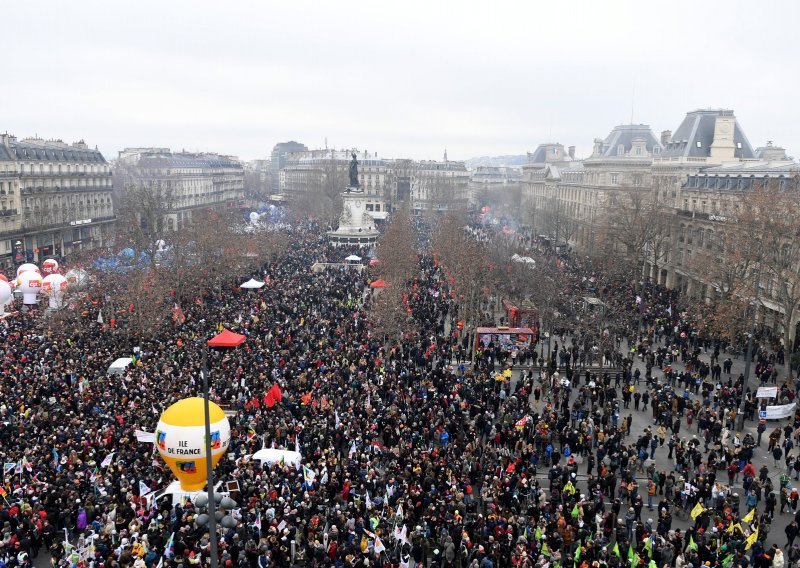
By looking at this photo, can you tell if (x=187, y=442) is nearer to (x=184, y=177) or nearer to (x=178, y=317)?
(x=178, y=317)

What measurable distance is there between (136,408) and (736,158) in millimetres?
58771

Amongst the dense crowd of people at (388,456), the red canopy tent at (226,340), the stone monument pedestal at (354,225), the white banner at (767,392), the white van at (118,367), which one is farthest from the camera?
the stone monument pedestal at (354,225)

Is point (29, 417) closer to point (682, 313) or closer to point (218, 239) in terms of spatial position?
point (218, 239)

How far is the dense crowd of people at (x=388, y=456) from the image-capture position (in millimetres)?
17094

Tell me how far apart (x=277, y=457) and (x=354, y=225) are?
197 ft

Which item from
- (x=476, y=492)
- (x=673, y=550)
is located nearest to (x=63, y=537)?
(x=476, y=492)

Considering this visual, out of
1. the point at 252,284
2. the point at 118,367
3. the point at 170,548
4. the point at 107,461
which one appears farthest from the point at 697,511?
the point at 252,284

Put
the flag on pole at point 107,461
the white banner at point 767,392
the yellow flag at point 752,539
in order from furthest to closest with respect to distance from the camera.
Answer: the white banner at point 767,392
the flag on pole at point 107,461
the yellow flag at point 752,539

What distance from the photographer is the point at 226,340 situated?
34.4 m

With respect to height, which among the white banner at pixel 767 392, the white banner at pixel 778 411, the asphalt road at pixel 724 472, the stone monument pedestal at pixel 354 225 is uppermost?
the stone monument pedestal at pixel 354 225

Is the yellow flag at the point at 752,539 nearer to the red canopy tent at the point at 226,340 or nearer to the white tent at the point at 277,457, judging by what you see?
the white tent at the point at 277,457

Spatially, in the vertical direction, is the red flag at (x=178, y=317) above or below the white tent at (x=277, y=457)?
above

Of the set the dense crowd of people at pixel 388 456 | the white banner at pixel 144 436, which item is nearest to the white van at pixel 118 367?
the dense crowd of people at pixel 388 456

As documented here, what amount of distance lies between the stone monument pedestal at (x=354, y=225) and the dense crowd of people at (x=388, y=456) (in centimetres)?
4014
